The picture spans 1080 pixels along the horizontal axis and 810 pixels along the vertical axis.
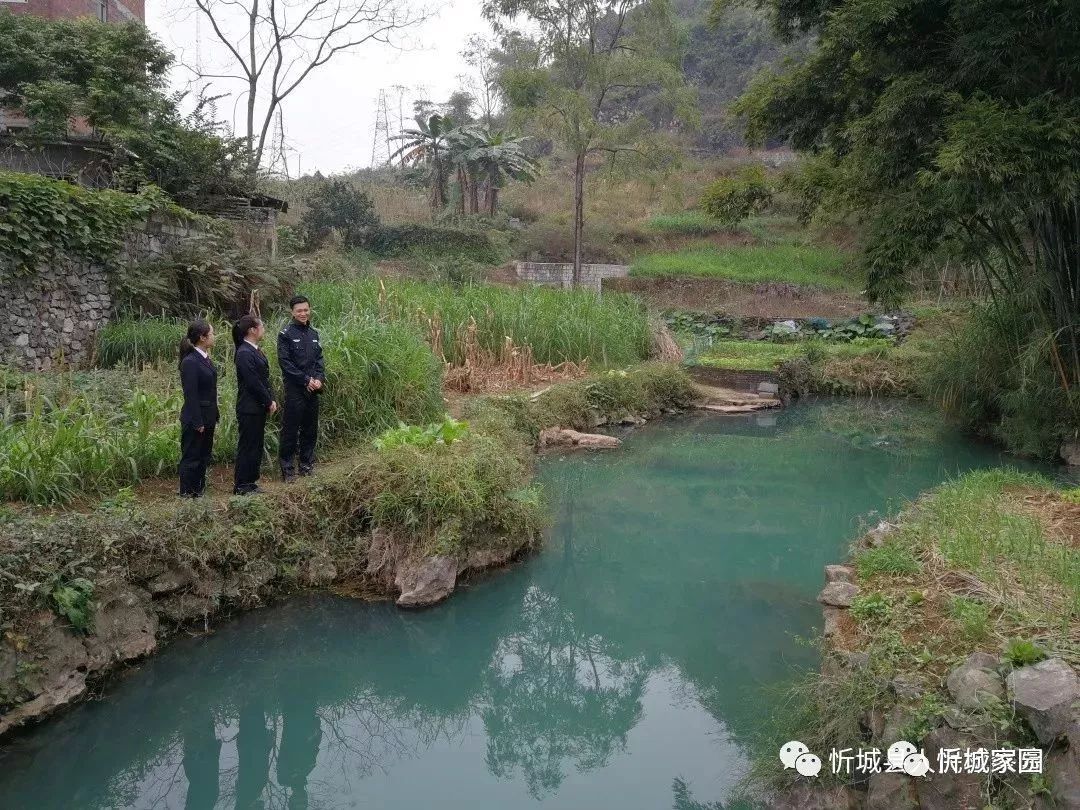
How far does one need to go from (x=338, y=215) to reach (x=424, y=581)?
1731 centimetres

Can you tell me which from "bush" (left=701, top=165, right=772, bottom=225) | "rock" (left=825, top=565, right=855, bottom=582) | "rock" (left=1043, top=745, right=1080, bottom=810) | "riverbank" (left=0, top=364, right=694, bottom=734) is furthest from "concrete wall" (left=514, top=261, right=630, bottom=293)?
"rock" (left=1043, top=745, right=1080, bottom=810)

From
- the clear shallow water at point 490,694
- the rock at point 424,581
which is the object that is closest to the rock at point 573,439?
the clear shallow water at point 490,694

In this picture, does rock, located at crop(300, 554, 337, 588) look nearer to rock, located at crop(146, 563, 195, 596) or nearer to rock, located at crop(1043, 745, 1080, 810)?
rock, located at crop(146, 563, 195, 596)

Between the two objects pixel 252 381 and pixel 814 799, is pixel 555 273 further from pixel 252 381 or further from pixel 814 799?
pixel 814 799

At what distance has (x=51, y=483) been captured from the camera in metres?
5.00

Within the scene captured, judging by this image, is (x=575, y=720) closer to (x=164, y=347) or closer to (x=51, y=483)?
(x=51, y=483)

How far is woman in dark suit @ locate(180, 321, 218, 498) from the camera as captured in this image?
16.9 ft

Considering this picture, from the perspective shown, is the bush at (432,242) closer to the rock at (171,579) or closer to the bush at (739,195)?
the bush at (739,195)

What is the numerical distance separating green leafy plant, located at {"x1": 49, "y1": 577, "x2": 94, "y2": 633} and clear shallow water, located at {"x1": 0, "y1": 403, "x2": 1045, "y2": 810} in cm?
45

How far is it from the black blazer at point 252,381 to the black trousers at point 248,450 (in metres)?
0.05

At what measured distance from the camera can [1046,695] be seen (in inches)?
112

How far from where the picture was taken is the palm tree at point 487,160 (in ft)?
80.9

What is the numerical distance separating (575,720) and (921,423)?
32.0ft

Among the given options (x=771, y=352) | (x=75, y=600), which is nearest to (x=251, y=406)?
(x=75, y=600)
